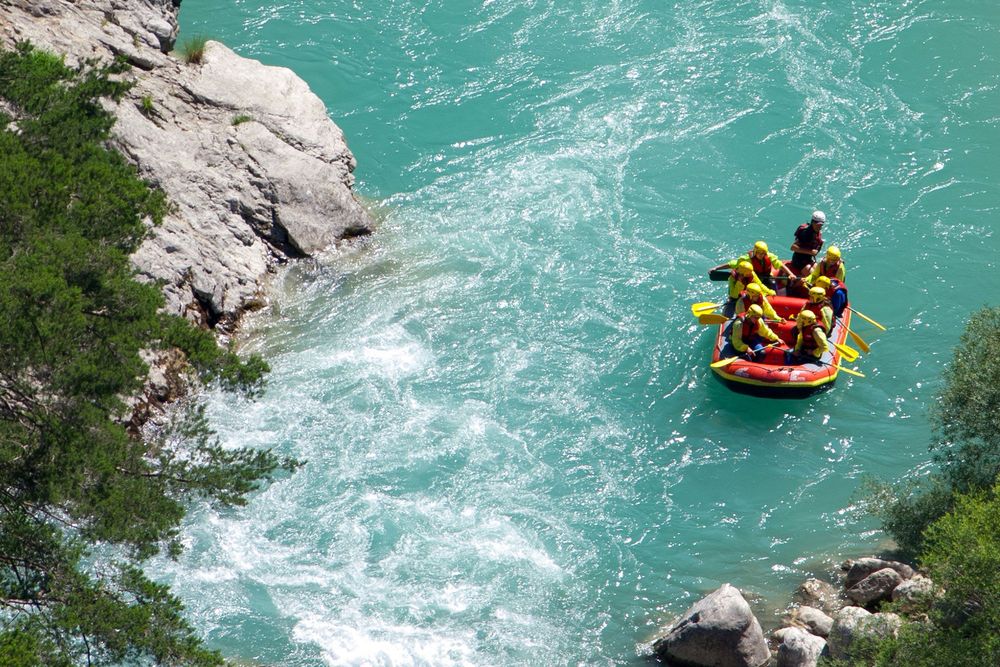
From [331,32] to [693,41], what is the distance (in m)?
7.28

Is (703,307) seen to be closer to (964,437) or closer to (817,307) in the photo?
(817,307)

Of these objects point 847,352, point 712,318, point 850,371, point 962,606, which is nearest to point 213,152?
point 712,318

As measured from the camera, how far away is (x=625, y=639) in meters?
12.5

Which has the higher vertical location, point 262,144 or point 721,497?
point 262,144

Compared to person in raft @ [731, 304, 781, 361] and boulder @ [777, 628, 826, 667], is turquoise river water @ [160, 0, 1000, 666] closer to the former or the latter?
person in raft @ [731, 304, 781, 361]

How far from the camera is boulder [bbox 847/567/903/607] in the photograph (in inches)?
488

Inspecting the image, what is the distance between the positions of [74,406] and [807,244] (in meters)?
11.5

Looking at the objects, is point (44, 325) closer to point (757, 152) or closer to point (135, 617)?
point (135, 617)

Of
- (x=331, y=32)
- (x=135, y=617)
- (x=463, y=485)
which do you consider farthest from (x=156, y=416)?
(x=331, y=32)

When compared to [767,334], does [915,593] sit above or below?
below

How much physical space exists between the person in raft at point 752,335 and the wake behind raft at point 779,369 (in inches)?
3.8

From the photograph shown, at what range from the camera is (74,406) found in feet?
29.3

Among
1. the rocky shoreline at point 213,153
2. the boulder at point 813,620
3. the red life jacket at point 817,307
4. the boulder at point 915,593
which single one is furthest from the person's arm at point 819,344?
the rocky shoreline at point 213,153

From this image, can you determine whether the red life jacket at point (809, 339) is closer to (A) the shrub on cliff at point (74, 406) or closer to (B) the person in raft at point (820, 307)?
(B) the person in raft at point (820, 307)
